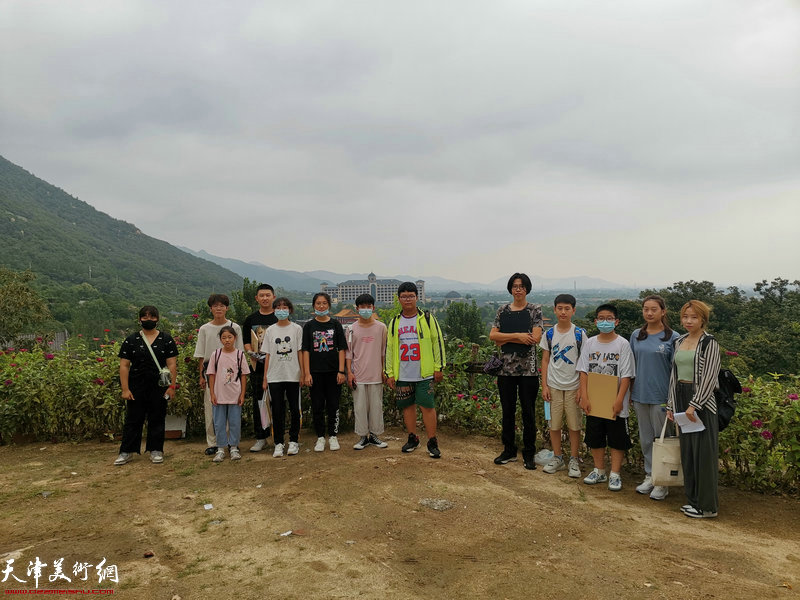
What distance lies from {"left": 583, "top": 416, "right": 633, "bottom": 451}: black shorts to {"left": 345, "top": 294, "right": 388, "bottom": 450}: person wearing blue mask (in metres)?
2.23

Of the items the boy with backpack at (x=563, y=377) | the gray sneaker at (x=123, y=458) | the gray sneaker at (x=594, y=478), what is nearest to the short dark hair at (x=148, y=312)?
the gray sneaker at (x=123, y=458)

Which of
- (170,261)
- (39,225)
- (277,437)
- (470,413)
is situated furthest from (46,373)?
(170,261)

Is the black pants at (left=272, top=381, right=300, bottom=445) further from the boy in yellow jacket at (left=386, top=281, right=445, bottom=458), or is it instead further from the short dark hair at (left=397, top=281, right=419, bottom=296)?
the short dark hair at (left=397, top=281, right=419, bottom=296)

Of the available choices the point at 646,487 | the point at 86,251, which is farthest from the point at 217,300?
the point at 86,251

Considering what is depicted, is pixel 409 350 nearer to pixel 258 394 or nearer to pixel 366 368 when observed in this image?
pixel 366 368

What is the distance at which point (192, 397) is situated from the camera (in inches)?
238

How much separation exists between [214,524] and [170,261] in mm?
150864

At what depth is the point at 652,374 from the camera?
421 cm

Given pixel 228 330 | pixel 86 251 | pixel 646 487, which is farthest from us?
pixel 86 251

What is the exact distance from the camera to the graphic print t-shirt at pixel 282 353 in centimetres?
527

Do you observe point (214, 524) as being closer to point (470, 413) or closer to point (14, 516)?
point (14, 516)

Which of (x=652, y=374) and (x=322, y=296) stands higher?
(x=322, y=296)

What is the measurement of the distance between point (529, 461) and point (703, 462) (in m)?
1.62

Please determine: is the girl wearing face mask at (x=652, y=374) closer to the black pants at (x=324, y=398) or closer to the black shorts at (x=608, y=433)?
the black shorts at (x=608, y=433)
